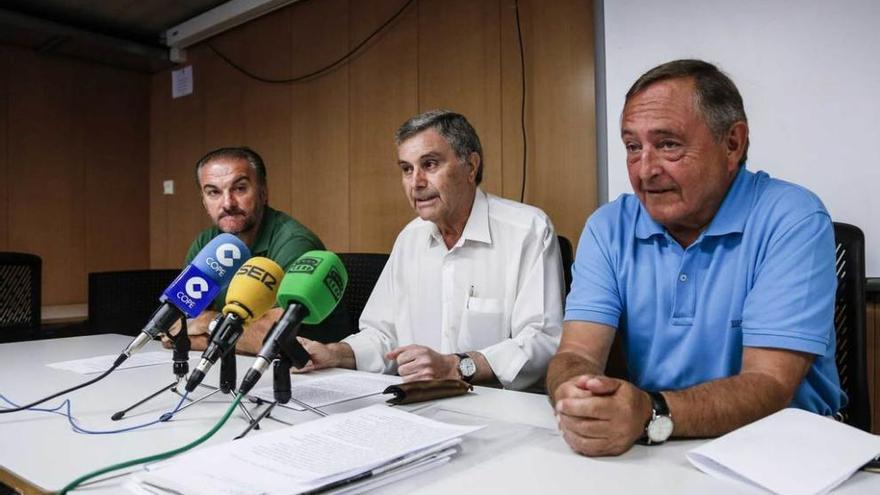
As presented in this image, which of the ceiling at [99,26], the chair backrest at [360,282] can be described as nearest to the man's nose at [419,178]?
the chair backrest at [360,282]

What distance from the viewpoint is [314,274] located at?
3.07 ft

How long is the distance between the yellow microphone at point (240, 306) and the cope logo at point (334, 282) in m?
0.11

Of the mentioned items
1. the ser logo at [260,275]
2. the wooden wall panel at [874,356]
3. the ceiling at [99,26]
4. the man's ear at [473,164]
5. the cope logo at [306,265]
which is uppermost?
the ceiling at [99,26]

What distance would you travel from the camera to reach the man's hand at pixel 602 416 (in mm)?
843

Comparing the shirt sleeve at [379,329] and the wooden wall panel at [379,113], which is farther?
the wooden wall panel at [379,113]

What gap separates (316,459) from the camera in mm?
767

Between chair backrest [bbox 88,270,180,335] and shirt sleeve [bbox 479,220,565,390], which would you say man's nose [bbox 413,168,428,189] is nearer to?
shirt sleeve [bbox 479,220,565,390]

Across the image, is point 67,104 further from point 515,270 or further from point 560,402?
point 560,402

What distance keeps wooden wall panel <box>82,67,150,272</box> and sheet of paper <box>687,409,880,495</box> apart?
468 cm

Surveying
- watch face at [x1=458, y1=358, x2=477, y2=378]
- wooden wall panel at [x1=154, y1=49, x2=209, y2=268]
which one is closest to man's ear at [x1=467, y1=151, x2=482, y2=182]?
watch face at [x1=458, y1=358, x2=477, y2=378]

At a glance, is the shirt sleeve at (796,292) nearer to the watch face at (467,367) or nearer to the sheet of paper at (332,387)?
the watch face at (467,367)

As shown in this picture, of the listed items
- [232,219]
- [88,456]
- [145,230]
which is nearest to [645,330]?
[88,456]

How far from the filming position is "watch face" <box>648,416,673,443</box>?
884 mm

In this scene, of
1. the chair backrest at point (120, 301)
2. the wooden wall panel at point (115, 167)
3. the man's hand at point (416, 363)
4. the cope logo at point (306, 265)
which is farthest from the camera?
the wooden wall panel at point (115, 167)
